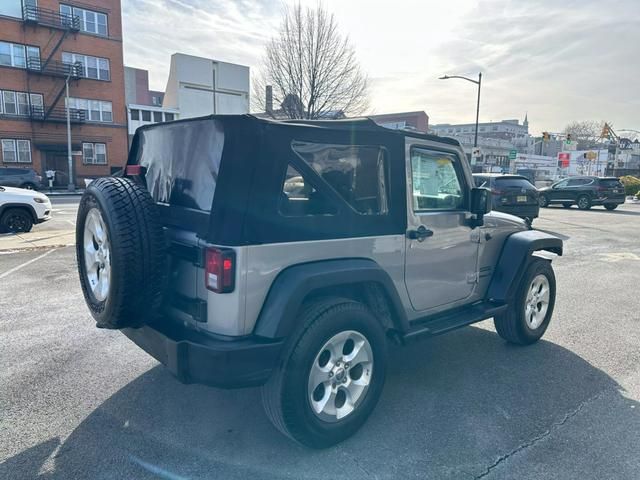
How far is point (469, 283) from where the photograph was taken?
410cm

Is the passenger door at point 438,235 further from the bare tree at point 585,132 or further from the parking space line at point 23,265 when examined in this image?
the bare tree at point 585,132

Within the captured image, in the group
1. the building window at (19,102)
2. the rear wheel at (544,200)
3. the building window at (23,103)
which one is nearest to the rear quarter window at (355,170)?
→ the rear wheel at (544,200)

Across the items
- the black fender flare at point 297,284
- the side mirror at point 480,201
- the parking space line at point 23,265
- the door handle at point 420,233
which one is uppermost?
the side mirror at point 480,201

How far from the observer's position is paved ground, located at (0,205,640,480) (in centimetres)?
269

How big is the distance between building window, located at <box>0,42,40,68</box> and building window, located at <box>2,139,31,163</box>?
5122 millimetres

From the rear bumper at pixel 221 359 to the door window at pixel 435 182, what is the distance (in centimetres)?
165

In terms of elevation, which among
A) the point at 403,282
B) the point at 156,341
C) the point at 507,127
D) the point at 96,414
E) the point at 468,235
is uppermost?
the point at 507,127

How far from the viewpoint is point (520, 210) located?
1362cm

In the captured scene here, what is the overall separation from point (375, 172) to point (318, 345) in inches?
51.2

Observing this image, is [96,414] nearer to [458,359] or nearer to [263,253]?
[263,253]

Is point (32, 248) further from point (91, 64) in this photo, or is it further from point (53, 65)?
point (91, 64)

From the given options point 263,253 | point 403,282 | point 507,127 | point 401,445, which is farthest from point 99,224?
point 507,127

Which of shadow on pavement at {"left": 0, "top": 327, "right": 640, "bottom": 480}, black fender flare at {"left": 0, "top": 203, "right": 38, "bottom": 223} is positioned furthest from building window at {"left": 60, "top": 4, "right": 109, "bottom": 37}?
shadow on pavement at {"left": 0, "top": 327, "right": 640, "bottom": 480}

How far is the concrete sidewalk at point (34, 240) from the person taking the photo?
361 inches
